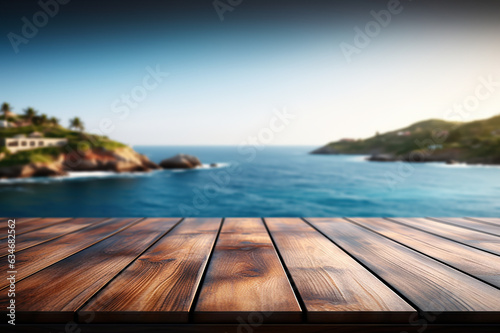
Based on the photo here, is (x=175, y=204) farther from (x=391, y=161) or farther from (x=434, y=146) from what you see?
(x=434, y=146)

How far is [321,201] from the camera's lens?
22.5m

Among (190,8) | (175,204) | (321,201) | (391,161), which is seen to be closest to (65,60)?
(175,204)

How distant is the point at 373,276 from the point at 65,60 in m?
37.4

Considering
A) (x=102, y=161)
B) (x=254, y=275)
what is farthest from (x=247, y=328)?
(x=102, y=161)

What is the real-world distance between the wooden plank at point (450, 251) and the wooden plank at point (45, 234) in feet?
7.64

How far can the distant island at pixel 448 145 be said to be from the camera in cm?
5028

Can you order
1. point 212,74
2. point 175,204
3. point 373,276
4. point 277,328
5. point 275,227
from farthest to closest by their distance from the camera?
point 212,74 → point 175,204 → point 275,227 → point 373,276 → point 277,328

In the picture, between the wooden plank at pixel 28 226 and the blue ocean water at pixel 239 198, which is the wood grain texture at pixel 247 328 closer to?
the wooden plank at pixel 28 226

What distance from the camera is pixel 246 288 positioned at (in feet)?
2.93

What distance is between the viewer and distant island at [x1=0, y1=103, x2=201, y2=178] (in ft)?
113

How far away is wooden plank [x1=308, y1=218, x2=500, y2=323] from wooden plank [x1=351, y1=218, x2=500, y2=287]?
0.26ft

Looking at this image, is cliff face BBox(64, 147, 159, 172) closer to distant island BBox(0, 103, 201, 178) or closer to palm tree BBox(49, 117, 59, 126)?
distant island BBox(0, 103, 201, 178)

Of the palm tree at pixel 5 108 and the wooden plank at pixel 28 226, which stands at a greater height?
the palm tree at pixel 5 108

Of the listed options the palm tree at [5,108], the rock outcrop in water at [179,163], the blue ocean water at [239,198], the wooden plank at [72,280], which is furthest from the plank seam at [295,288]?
the palm tree at [5,108]
